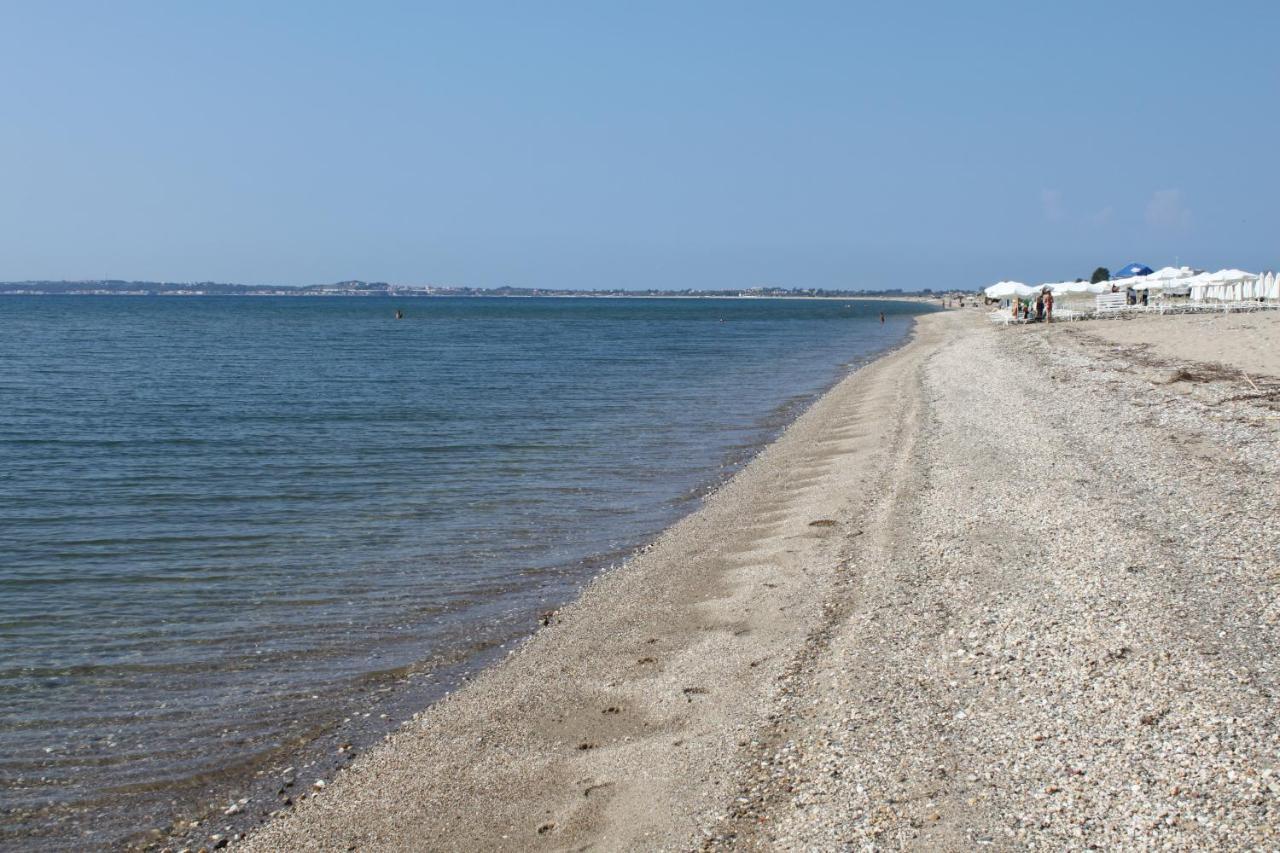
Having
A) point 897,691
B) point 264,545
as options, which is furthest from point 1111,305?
point 897,691

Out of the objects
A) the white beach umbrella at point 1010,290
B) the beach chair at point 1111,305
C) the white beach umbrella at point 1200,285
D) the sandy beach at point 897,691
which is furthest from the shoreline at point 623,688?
the white beach umbrella at point 1010,290

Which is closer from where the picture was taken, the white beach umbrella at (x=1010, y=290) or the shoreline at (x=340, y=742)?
the shoreline at (x=340, y=742)

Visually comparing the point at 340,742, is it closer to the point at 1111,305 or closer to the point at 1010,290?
the point at 1111,305

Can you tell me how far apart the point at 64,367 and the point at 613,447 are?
31.9m

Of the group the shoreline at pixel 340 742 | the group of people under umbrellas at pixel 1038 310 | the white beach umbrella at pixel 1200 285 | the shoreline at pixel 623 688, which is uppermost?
the white beach umbrella at pixel 1200 285

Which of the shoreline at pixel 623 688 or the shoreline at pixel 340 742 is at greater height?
the shoreline at pixel 623 688

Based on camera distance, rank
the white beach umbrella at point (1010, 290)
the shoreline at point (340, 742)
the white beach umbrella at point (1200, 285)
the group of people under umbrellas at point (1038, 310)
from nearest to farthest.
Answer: the shoreline at point (340, 742) → the group of people under umbrellas at point (1038, 310) → the white beach umbrella at point (1200, 285) → the white beach umbrella at point (1010, 290)

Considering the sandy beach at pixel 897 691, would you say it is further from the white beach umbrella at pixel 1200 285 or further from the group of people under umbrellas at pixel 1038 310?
the white beach umbrella at pixel 1200 285

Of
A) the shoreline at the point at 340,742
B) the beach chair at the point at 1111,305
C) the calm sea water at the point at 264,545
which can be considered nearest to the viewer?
the shoreline at the point at 340,742

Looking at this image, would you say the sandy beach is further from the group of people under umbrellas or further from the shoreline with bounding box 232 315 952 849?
the group of people under umbrellas

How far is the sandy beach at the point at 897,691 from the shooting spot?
5.21 m

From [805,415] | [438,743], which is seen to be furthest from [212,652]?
[805,415]

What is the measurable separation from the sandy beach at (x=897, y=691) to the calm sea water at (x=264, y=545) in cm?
113

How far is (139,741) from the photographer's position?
25.1 feet
